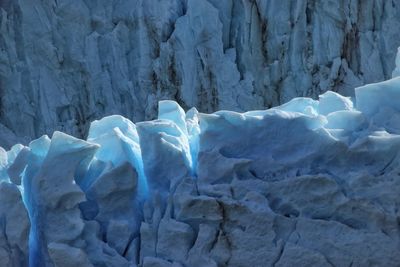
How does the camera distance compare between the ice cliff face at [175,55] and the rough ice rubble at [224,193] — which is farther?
the ice cliff face at [175,55]

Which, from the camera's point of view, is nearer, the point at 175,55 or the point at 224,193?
the point at 224,193

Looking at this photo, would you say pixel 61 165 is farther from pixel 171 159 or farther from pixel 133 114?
pixel 133 114

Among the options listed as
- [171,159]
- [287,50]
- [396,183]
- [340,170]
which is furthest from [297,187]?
[287,50]

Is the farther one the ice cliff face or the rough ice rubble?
the ice cliff face

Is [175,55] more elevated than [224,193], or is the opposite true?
[224,193]
